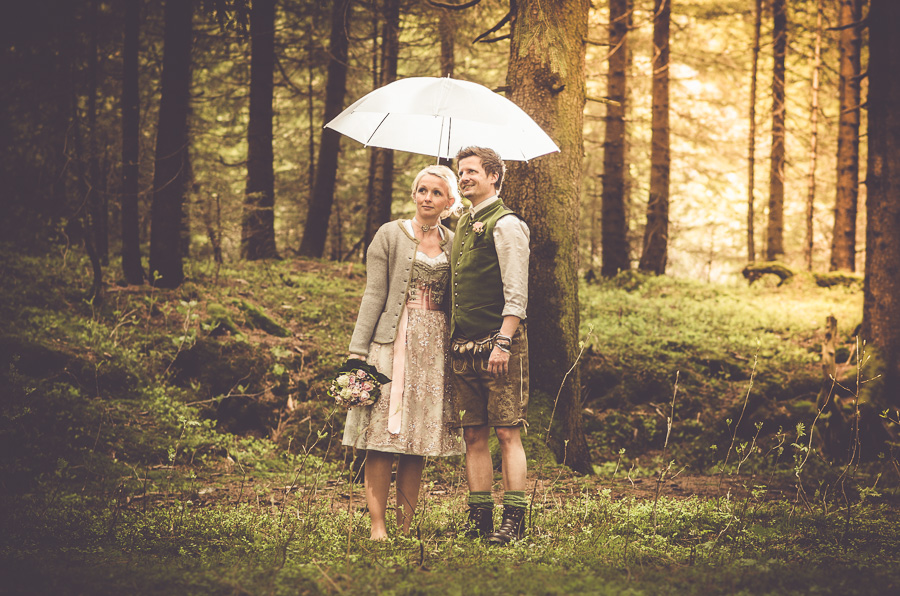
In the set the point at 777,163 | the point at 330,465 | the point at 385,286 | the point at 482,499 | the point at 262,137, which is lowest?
the point at 330,465

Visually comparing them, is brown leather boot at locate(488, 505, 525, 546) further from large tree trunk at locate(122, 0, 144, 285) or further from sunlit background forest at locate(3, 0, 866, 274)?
large tree trunk at locate(122, 0, 144, 285)

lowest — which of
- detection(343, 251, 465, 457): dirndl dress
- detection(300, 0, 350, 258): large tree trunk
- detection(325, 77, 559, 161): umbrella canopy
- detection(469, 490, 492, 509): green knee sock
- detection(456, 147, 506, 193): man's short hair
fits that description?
detection(469, 490, 492, 509): green knee sock

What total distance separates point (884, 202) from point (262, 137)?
1057cm

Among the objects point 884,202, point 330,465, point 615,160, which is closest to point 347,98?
point 615,160

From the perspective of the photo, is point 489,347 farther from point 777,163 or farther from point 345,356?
point 777,163

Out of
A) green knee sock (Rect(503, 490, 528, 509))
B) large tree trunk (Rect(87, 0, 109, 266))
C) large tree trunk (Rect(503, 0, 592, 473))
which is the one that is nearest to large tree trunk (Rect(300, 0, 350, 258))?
large tree trunk (Rect(87, 0, 109, 266))

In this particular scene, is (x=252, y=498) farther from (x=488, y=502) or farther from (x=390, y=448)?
(x=488, y=502)

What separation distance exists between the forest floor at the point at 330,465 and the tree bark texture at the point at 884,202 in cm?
68

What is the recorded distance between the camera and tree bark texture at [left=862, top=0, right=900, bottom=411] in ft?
22.8

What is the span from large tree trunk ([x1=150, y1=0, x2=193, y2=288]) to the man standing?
20.1 ft

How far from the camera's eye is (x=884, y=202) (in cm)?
717

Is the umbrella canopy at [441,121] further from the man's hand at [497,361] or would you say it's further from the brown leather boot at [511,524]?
the brown leather boot at [511,524]

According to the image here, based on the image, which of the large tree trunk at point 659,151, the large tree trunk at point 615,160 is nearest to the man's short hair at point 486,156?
the large tree trunk at point 615,160

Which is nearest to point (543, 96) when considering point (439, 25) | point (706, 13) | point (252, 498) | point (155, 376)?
point (252, 498)
